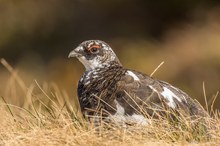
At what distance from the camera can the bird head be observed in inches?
312

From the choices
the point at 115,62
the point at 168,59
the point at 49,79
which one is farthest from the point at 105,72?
the point at 168,59

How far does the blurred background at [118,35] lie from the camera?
22.8 metres

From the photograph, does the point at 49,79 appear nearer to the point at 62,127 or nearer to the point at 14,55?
the point at 14,55

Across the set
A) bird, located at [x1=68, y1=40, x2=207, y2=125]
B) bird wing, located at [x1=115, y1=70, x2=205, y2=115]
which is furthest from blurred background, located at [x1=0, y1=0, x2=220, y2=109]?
bird wing, located at [x1=115, y1=70, x2=205, y2=115]

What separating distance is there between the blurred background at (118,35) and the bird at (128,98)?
14.1m

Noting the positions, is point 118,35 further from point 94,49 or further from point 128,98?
point 128,98

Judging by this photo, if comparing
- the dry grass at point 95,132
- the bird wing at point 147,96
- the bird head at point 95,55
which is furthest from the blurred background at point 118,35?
the dry grass at point 95,132

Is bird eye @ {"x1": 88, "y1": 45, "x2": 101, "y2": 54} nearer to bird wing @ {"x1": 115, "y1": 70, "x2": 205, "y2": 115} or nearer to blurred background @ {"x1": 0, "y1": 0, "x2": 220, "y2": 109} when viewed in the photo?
bird wing @ {"x1": 115, "y1": 70, "x2": 205, "y2": 115}

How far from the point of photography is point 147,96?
7.07 meters

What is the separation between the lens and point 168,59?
78.3ft

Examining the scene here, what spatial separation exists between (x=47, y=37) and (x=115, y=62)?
17.4m

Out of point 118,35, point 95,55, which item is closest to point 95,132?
point 95,55

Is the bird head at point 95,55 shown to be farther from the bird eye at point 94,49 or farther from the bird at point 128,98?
the bird at point 128,98

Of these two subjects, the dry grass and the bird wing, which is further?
the bird wing
